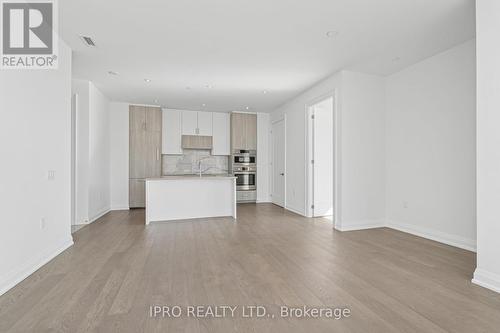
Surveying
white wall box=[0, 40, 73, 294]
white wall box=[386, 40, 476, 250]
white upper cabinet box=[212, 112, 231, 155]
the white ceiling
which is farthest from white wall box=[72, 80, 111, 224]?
white wall box=[386, 40, 476, 250]

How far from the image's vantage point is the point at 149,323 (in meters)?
1.67

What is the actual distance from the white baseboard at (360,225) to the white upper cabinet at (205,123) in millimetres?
4511

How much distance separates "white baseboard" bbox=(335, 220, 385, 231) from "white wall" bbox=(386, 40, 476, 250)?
203 millimetres

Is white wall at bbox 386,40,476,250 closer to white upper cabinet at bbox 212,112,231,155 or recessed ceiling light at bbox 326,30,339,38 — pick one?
recessed ceiling light at bbox 326,30,339,38

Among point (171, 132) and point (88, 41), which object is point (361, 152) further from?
point (171, 132)

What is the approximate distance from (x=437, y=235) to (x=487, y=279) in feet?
5.02

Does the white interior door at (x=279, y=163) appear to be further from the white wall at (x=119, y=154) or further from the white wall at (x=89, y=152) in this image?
the white wall at (x=89, y=152)

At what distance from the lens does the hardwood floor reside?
1.69 m

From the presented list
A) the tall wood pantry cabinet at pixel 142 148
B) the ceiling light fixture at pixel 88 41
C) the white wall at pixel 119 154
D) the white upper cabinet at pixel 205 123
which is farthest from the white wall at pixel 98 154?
the white upper cabinet at pixel 205 123

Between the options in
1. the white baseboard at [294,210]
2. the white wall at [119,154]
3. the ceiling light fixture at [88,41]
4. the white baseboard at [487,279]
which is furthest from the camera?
the white wall at [119,154]

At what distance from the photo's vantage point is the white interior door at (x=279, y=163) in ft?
21.3

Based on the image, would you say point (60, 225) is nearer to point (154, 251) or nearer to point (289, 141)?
point (154, 251)

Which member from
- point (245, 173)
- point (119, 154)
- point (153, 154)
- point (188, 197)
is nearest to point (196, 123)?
point (153, 154)

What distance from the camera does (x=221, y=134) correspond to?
7.21 meters
